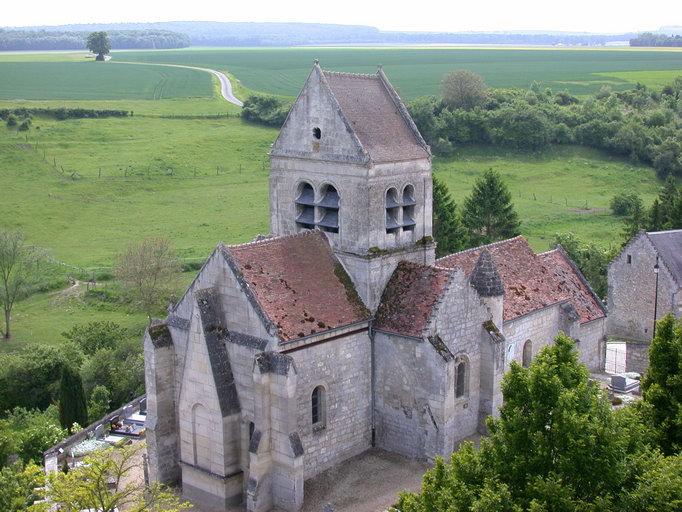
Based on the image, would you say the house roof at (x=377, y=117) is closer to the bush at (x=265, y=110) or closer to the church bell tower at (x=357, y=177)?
the church bell tower at (x=357, y=177)

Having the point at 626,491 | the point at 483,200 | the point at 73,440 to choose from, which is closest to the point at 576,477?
the point at 626,491

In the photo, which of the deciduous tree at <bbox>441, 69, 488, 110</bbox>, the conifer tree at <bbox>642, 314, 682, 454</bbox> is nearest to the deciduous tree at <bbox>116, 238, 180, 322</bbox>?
the conifer tree at <bbox>642, 314, 682, 454</bbox>

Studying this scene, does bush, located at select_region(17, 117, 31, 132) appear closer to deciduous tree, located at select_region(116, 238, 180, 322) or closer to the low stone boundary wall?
deciduous tree, located at select_region(116, 238, 180, 322)

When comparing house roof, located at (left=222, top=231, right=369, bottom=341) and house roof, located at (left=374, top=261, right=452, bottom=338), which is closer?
house roof, located at (left=222, top=231, right=369, bottom=341)

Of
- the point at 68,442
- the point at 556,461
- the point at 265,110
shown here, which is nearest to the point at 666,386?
the point at 556,461

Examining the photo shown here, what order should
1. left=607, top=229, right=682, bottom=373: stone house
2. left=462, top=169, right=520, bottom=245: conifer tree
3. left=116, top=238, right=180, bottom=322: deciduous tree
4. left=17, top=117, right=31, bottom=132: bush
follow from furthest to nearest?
left=17, top=117, right=31, bottom=132: bush, left=462, top=169, right=520, bottom=245: conifer tree, left=116, top=238, right=180, bottom=322: deciduous tree, left=607, top=229, right=682, bottom=373: stone house

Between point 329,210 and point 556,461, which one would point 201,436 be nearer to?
point 329,210

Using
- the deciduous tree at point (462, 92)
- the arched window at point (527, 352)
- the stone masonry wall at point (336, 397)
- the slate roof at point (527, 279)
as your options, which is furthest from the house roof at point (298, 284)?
the deciduous tree at point (462, 92)
